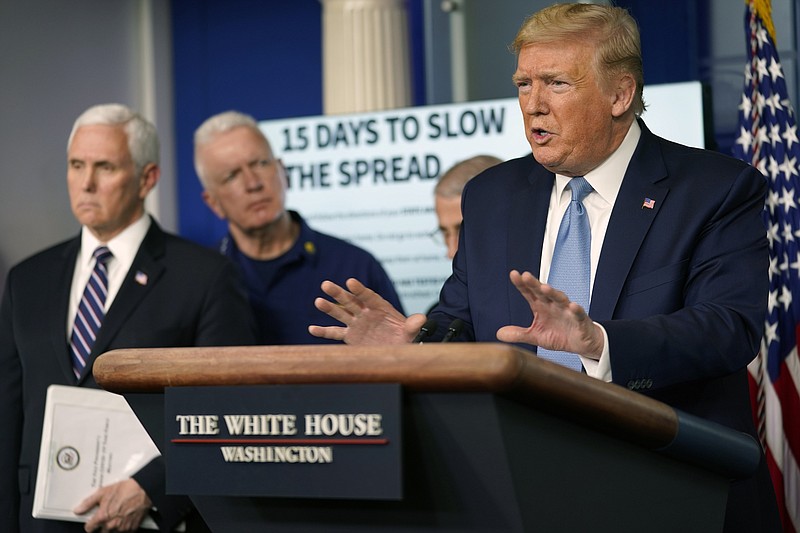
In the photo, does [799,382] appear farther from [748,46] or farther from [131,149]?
[131,149]

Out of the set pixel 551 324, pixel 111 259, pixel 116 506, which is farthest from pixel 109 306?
pixel 551 324

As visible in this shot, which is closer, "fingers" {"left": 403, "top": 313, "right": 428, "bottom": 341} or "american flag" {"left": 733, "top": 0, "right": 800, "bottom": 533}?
"fingers" {"left": 403, "top": 313, "right": 428, "bottom": 341}

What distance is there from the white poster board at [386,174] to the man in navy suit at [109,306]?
159cm

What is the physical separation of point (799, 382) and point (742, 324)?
1.72 m

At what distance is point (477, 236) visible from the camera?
218 cm

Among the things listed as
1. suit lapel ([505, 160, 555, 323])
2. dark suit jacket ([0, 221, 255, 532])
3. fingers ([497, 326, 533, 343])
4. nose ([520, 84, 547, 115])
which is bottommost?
dark suit jacket ([0, 221, 255, 532])

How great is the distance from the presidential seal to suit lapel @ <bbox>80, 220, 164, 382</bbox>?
0.86 ft

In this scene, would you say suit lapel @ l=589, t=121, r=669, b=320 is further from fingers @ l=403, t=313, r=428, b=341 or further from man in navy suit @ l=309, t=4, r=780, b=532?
fingers @ l=403, t=313, r=428, b=341

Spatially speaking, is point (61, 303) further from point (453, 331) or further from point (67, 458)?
point (453, 331)

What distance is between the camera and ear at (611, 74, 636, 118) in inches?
84.6

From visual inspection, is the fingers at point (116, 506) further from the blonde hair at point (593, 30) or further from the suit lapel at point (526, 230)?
the blonde hair at point (593, 30)

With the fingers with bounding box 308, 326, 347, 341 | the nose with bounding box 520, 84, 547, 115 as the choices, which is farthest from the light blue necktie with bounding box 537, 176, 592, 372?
the fingers with bounding box 308, 326, 347, 341

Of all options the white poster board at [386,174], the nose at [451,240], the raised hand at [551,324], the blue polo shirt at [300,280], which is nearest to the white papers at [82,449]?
the blue polo shirt at [300,280]

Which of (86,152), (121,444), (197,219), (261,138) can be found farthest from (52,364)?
(197,219)
